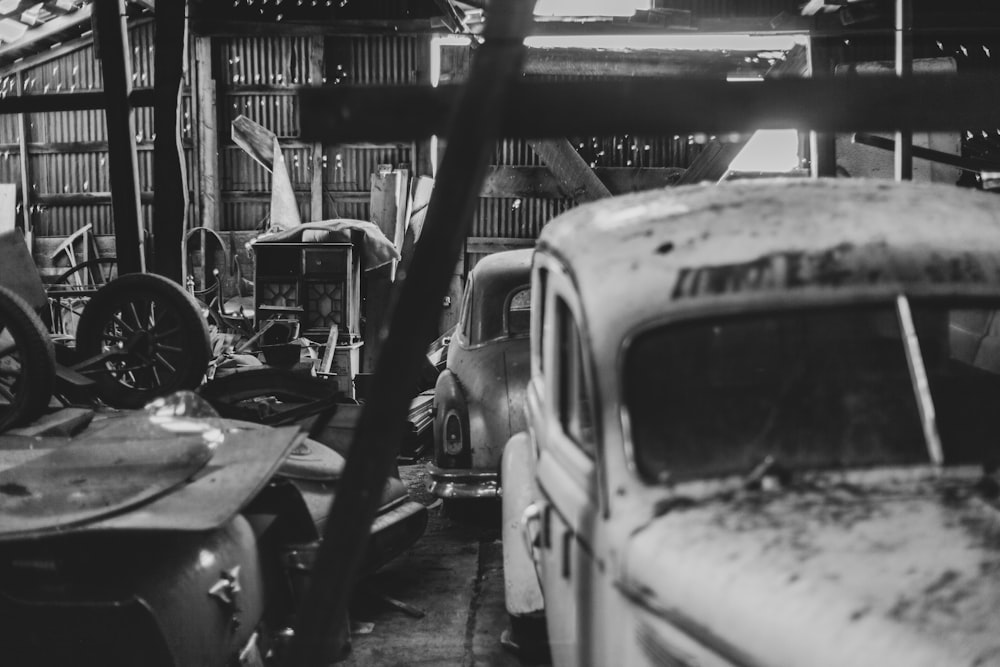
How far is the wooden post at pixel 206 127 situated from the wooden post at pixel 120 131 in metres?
7.40

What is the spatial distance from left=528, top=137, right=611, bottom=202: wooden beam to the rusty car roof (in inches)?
380

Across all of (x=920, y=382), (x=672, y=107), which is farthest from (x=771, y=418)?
(x=672, y=107)

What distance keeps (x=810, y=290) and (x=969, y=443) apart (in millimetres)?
480

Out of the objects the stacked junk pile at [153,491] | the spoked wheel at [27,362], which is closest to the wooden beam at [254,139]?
the stacked junk pile at [153,491]

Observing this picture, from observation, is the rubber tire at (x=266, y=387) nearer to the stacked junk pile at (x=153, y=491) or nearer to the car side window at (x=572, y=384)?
the stacked junk pile at (x=153, y=491)

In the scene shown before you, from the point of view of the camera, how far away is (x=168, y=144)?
621 cm

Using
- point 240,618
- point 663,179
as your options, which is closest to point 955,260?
point 240,618

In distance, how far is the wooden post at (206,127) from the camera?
13.5 m

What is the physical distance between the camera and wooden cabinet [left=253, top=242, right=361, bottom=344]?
1084cm

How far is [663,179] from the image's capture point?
12680 mm

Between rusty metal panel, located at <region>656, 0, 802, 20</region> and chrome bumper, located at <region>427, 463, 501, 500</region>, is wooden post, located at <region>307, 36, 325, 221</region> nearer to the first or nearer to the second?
rusty metal panel, located at <region>656, 0, 802, 20</region>

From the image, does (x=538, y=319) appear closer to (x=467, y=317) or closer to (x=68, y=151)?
(x=467, y=317)

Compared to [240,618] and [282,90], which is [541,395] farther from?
[282,90]

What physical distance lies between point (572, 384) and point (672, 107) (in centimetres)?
80
